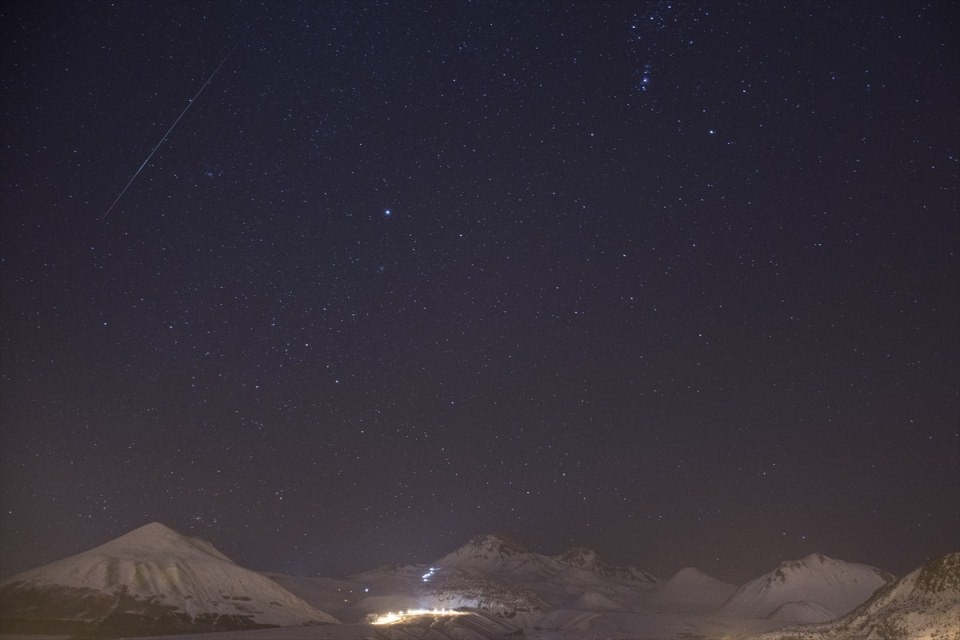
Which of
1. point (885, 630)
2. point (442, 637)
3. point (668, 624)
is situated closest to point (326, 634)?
point (442, 637)

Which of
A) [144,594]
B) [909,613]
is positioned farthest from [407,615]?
[909,613]

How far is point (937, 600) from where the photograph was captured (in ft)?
269

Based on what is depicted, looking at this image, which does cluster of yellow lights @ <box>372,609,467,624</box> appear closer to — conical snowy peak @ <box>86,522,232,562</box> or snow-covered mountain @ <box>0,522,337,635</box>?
snow-covered mountain @ <box>0,522,337,635</box>

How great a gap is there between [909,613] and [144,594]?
419 feet

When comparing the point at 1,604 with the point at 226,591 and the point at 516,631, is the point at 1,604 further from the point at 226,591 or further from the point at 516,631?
the point at 516,631

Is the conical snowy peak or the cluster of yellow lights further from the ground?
the conical snowy peak

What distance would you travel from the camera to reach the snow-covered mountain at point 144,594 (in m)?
123

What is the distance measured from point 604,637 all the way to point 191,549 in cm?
9880

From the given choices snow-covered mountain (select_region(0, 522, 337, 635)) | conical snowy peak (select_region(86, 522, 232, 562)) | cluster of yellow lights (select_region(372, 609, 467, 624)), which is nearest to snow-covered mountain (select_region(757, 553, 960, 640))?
cluster of yellow lights (select_region(372, 609, 467, 624))

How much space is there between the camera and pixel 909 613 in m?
80.9

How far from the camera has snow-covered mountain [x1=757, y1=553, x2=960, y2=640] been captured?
75.8m

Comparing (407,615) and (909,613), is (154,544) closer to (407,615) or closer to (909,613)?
(407,615)

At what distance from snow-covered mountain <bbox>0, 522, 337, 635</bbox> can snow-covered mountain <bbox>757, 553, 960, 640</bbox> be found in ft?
330

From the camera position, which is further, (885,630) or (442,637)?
(442,637)
